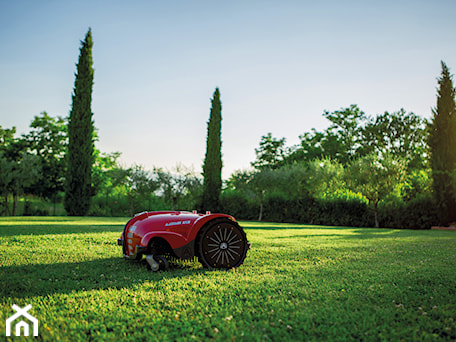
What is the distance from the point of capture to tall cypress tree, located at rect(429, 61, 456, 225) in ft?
75.2

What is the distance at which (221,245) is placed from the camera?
18.6 feet

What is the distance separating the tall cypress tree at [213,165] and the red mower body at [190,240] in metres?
25.2

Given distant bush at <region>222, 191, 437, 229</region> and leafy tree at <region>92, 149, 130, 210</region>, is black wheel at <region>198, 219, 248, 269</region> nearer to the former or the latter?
distant bush at <region>222, 191, 437, 229</region>

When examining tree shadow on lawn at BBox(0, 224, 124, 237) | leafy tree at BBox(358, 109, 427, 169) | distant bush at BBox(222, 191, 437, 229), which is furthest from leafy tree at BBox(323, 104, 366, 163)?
tree shadow on lawn at BBox(0, 224, 124, 237)

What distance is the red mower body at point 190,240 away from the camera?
5.46 metres

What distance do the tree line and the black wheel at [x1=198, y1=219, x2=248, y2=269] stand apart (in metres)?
21.0

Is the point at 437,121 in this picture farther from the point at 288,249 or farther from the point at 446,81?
the point at 288,249

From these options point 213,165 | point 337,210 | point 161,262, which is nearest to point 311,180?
point 337,210

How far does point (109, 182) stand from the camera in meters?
39.2

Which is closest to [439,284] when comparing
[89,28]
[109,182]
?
[89,28]

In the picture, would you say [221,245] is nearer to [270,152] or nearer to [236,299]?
[236,299]

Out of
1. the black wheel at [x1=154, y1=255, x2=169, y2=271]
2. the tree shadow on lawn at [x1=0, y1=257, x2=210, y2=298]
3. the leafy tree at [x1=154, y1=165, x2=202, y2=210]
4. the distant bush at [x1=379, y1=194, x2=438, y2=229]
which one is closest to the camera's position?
the tree shadow on lawn at [x1=0, y1=257, x2=210, y2=298]

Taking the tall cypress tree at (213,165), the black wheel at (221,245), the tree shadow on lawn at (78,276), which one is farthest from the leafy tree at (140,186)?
the black wheel at (221,245)

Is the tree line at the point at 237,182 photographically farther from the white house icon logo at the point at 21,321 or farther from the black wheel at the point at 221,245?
the white house icon logo at the point at 21,321
